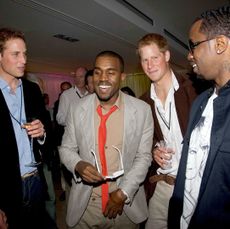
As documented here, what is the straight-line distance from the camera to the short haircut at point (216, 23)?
1487 mm

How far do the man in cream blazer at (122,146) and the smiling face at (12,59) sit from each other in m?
0.58

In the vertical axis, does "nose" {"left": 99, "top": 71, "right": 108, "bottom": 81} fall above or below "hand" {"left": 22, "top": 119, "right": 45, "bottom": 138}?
above

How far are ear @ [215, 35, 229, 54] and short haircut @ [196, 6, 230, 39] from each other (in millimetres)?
23

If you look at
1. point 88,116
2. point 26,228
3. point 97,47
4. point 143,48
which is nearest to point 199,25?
point 143,48

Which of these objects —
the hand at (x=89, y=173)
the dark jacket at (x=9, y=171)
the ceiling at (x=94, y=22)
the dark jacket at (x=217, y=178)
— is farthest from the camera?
the ceiling at (x=94, y=22)

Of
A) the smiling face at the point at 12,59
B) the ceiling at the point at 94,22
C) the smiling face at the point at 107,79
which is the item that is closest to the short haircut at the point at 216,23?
the smiling face at the point at 107,79

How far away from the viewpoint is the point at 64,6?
501 cm

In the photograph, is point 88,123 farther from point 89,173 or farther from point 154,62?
point 154,62

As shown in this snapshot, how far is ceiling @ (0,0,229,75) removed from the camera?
16.8 ft

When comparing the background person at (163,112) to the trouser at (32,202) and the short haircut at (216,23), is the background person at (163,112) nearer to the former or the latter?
the short haircut at (216,23)

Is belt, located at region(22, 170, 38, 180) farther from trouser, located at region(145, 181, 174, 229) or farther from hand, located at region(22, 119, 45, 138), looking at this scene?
trouser, located at region(145, 181, 174, 229)

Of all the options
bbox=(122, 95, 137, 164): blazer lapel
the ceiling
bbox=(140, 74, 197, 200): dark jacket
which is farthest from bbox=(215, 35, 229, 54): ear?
the ceiling

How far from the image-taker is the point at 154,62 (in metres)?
2.29

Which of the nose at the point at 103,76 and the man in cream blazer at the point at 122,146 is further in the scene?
the nose at the point at 103,76
